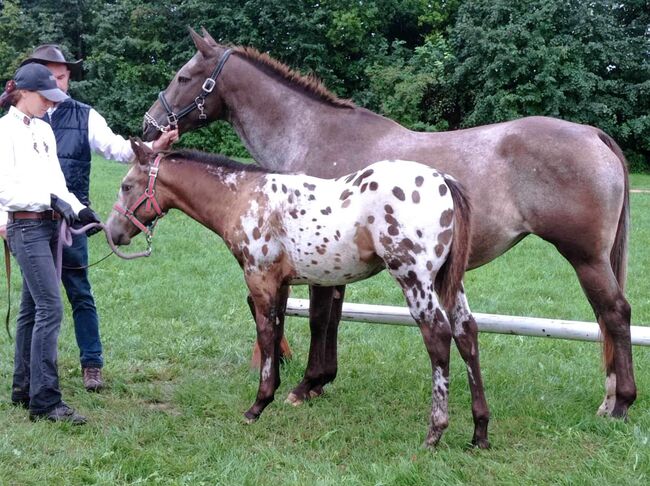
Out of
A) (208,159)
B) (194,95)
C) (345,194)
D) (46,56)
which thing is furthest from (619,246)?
(46,56)

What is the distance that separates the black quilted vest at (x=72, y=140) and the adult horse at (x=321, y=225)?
59cm

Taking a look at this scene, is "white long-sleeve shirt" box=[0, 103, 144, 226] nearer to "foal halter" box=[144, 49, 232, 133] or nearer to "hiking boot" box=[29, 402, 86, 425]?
"foal halter" box=[144, 49, 232, 133]

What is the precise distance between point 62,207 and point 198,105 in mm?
1429

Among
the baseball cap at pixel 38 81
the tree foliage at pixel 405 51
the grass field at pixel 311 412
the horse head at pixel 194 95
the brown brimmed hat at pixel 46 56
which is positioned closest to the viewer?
the grass field at pixel 311 412

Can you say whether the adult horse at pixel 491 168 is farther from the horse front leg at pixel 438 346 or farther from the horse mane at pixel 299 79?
the horse front leg at pixel 438 346

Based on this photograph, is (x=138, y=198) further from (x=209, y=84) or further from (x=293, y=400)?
(x=293, y=400)

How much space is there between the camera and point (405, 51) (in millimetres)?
25688

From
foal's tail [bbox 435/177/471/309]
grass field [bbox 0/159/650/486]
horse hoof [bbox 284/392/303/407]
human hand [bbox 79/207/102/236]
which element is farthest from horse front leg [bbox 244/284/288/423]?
human hand [bbox 79/207/102/236]

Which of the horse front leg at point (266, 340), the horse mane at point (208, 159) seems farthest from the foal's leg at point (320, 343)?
the horse mane at point (208, 159)

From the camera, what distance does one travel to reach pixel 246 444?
415 cm

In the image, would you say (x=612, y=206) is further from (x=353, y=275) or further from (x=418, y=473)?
(x=418, y=473)

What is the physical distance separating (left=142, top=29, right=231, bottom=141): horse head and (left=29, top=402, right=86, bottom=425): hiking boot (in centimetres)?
210

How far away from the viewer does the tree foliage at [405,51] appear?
22078mm

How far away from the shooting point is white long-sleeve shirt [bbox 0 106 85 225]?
4129mm
